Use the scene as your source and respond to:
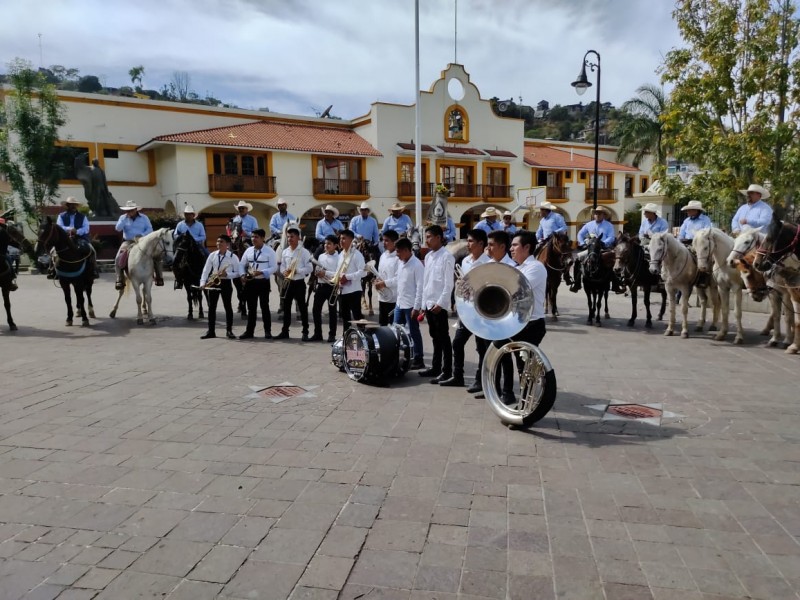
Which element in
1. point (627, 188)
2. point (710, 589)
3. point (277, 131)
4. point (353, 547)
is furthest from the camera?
point (627, 188)

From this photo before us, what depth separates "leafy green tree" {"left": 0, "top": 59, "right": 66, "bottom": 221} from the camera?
80.3 feet

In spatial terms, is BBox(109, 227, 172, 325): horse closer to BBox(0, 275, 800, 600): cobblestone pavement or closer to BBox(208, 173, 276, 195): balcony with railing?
BBox(0, 275, 800, 600): cobblestone pavement

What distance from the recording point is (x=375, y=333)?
739 cm

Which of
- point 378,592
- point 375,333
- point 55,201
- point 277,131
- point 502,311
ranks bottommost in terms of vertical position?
point 378,592

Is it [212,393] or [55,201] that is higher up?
[55,201]

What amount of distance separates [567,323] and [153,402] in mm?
8526

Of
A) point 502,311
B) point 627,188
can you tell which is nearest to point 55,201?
point 502,311

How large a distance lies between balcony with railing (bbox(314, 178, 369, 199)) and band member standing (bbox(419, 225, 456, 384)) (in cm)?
2812

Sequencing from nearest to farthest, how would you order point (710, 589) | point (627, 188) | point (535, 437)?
1. point (710, 589)
2. point (535, 437)
3. point (627, 188)

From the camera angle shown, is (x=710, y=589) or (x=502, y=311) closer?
(x=710, y=589)

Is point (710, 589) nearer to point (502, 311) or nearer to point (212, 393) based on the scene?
point (502, 311)

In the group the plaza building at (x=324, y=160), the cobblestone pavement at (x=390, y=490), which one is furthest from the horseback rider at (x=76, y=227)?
the plaza building at (x=324, y=160)

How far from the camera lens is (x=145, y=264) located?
1222 centimetres

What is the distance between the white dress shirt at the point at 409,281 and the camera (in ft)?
26.0
